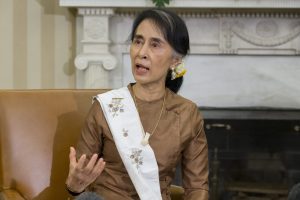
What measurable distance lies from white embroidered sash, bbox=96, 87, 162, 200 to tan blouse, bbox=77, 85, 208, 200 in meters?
0.02

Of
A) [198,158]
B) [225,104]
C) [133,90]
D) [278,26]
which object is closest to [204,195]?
[198,158]

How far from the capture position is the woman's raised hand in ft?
3.75

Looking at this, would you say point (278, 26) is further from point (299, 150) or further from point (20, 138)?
point (20, 138)

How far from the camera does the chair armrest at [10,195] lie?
1.41 metres

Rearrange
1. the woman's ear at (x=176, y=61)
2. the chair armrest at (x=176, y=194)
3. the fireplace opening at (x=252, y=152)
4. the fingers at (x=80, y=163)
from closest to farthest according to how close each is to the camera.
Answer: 1. the fingers at (x=80, y=163)
2. the woman's ear at (x=176, y=61)
3. the chair armrest at (x=176, y=194)
4. the fireplace opening at (x=252, y=152)

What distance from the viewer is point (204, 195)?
1348 mm

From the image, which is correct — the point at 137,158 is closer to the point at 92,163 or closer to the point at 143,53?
the point at 92,163

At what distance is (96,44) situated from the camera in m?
2.65

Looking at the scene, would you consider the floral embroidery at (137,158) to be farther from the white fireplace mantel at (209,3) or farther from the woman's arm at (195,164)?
the white fireplace mantel at (209,3)

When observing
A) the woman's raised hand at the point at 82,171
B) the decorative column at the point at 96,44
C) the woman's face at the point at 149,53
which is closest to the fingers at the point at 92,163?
the woman's raised hand at the point at 82,171

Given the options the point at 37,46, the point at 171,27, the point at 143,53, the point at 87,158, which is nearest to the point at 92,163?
the point at 87,158

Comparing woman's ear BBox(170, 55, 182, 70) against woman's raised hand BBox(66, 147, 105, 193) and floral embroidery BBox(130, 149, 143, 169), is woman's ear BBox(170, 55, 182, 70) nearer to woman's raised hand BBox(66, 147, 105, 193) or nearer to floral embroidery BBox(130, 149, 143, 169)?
floral embroidery BBox(130, 149, 143, 169)

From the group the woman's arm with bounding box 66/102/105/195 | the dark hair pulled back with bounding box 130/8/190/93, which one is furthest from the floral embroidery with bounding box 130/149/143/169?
the dark hair pulled back with bounding box 130/8/190/93

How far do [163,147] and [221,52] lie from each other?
1496 millimetres
